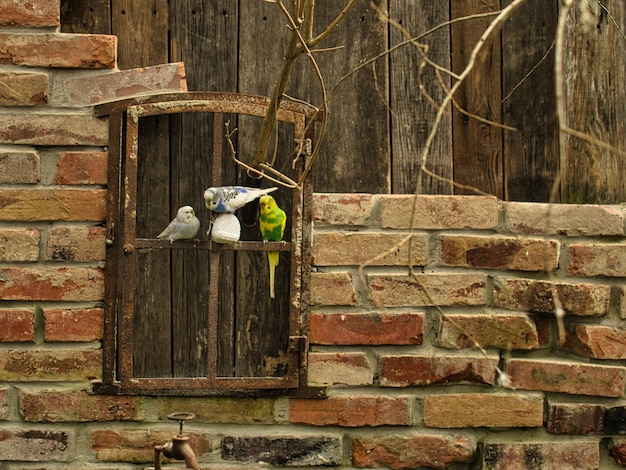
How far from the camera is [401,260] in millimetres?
2049

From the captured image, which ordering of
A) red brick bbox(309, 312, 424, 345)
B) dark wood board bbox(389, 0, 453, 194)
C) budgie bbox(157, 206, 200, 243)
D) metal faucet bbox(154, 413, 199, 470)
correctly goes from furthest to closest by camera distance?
1. dark wood board bbox(389, 0, 453, 194)
2. red brick bbox(309, 312, 424, 345)
3. budgie bbox(157, 206, 200, 243)
4. metal faucet bbox(154, 413, 199, 470)

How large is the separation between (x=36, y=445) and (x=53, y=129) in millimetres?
781


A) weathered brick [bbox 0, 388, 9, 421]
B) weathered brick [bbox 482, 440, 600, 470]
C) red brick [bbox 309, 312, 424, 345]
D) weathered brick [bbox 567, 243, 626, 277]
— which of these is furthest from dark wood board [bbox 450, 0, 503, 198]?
weathered brick [bbox 0, 388, 9, 421]

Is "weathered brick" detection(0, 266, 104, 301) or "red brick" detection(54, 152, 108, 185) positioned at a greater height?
"red brick" detection(54, 152, 108, 185)

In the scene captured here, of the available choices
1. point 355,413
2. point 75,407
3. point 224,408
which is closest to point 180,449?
point 224,408

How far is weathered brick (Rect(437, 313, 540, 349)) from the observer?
6.71 ft

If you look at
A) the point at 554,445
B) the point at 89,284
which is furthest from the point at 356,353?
the point at 89,284

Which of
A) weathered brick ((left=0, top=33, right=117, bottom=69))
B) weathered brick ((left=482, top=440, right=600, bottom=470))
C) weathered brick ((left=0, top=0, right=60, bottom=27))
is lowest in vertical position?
weathered brick ((left=482, top=440, right=600, bottom=470))

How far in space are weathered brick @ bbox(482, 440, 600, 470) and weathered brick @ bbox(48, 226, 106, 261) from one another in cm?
110

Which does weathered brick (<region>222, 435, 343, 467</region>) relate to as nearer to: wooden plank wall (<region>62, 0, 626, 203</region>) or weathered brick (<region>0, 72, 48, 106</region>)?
wooden plank wall (<region>62, 0, 626, 203</region>)

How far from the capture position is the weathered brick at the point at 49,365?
197 cm

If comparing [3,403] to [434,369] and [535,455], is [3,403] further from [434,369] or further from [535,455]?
[535,455]

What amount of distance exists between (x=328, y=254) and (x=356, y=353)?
262 millimetres

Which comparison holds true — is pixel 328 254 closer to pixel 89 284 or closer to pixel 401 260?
pixel 401 260
